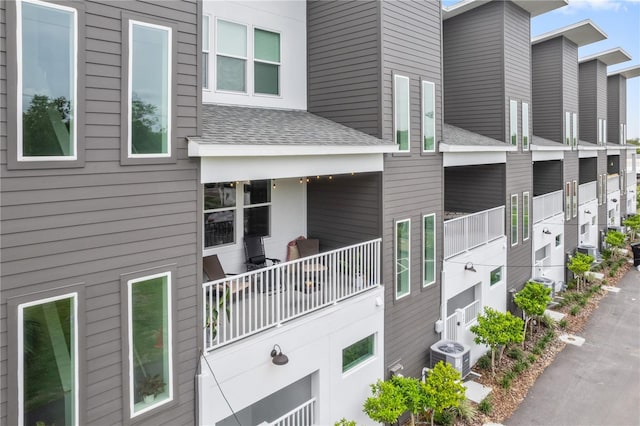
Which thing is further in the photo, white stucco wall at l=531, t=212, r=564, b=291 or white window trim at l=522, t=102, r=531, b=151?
white stucco wall at l=531, t=212, r=564, b=291

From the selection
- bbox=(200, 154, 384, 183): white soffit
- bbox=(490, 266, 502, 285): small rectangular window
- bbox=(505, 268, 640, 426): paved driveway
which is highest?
bbox=(200, 154, 384, 183): white soffit

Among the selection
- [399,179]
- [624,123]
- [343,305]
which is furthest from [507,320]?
[624,123]

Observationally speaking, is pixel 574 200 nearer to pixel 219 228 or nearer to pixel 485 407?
pixel 485 407

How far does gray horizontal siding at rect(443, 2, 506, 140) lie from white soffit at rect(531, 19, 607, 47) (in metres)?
7.05

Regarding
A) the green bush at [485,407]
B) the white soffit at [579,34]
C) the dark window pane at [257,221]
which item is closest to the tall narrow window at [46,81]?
the dark window pane at [257,221]

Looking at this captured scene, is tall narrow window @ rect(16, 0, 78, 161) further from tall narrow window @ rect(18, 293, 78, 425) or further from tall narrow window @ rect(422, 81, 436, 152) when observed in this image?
tall narrow window @ rect(422, 81, 436, 152)

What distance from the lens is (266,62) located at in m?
9.51

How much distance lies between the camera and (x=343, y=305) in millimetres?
7988

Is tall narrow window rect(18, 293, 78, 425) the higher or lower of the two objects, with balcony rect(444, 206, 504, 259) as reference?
lower

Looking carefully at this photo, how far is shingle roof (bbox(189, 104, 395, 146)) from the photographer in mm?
6348

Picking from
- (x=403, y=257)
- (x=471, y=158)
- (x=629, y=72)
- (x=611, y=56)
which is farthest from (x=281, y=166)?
(x=629, y=72)

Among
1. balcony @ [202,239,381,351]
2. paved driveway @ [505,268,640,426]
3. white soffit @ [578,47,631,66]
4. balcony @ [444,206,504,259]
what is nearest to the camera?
balcony @ [202,239,381,351]

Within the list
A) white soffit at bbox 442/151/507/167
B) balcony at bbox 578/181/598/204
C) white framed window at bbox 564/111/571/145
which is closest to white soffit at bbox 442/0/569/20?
white soffit at bbox 442/151/507/167

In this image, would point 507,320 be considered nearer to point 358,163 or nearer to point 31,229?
point 358,163
